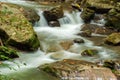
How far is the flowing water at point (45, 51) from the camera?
25.8 ft

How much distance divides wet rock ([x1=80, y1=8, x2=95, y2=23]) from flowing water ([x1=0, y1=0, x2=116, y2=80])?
242 mm

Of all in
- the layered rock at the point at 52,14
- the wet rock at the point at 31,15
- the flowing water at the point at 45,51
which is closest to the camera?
the flowing water at the point at 45,51

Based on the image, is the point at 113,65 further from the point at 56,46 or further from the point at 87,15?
the point at 87,15

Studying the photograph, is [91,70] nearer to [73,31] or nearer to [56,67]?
[56,67]

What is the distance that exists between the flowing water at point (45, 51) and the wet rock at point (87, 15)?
0.79ft

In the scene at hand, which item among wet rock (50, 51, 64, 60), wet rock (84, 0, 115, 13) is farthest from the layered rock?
wet rock (50, 51, 64, 60)

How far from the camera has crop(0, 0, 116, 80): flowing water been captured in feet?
25.8

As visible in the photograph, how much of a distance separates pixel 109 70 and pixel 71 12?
8961 millimetres

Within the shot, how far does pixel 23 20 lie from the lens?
10.7m

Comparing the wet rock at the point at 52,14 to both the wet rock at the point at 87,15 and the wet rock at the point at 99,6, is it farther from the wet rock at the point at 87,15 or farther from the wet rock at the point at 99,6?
the wet rock at the point at 99,6

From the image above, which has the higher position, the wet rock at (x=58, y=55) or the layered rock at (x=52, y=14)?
the layered rock at (x=52, y=14)

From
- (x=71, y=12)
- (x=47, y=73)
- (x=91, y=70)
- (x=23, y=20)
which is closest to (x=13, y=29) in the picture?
(x=23, y=20)

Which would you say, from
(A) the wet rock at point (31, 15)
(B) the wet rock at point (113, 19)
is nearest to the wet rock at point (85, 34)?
(B) the wet rock at point (113, 19)

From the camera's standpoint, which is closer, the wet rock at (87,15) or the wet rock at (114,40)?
the wet rock at (114,40)
